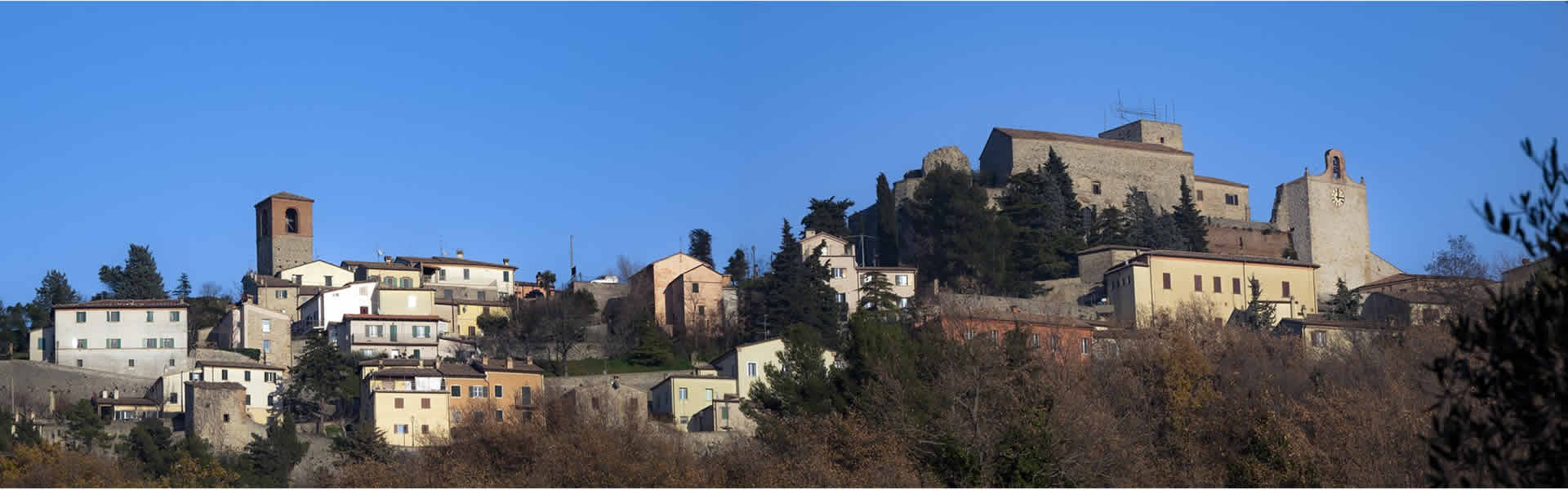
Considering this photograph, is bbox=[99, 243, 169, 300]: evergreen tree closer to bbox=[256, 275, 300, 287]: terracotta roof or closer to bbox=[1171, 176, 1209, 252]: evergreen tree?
bbox=[256, 275, 300, 287]: terracotta roof

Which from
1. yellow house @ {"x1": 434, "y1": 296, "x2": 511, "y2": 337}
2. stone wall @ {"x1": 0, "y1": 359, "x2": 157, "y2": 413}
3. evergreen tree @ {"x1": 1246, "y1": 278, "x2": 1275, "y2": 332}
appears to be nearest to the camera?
stone wall @ {"x1": 0, "y1": 359, "x2": 157, "y2": 413}

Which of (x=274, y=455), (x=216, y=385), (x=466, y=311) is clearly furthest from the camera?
(x=466, y=311)

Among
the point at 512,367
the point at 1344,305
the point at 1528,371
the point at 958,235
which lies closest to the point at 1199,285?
the point at 1344,305

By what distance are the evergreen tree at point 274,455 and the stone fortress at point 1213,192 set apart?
31959mm

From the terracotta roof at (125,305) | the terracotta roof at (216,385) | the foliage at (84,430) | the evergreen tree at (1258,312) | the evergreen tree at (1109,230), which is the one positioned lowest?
the foliage at (84,430)

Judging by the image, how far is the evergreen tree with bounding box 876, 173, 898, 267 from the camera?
75.9 meters

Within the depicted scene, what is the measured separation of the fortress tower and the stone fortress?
0.11 feet

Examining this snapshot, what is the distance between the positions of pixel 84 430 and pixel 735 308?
25.1m

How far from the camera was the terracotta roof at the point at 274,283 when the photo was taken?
243 feet

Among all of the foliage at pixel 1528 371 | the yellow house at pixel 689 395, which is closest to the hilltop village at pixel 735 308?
the yellow house at pixel 689 395

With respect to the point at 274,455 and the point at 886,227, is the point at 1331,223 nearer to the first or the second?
the point at 886,227

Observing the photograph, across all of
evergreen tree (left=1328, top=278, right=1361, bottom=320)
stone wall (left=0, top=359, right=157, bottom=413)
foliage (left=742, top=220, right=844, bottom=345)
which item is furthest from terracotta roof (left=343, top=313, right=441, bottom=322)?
evergreen tree (left=1328, top=278, right=1361, bottom=320)

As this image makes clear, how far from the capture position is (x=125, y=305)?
65.6 meters

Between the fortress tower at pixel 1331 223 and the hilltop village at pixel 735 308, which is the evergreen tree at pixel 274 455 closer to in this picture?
the hilltop village at pixel 735 308
